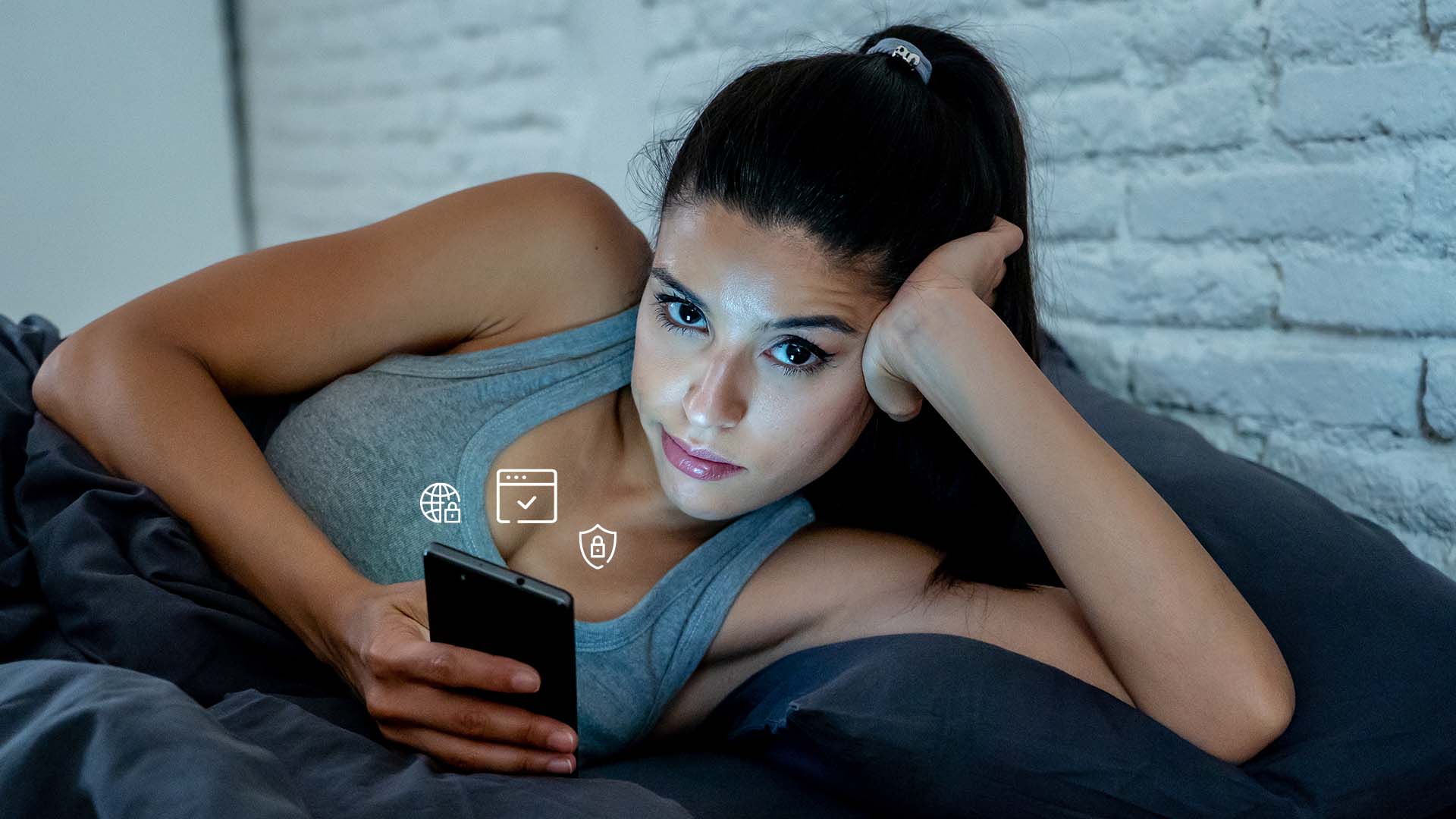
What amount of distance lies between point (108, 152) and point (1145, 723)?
2.60 m

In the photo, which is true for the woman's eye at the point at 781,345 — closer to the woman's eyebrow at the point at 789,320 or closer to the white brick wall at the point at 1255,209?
the woman's eyebrow at the point at 789,320

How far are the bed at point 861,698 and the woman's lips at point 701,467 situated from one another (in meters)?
0.15

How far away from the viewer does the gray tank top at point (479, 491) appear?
36.0 inches

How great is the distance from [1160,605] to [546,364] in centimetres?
53

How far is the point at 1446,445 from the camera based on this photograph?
3.48 feet

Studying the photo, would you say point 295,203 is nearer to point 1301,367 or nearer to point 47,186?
point 47,186

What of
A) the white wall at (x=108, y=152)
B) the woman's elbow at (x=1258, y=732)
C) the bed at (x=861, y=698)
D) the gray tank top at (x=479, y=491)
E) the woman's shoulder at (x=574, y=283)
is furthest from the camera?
the white wall at (x=108, y=152)

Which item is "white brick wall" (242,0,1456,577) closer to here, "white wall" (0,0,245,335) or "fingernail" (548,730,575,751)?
"fingernail" (548,730,575,751)

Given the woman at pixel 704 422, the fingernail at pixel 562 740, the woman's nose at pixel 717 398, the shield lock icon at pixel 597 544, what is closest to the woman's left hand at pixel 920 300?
the woman at pixel 704 422

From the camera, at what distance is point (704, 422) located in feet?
2.75

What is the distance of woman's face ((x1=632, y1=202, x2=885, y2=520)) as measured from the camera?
2.73 feet

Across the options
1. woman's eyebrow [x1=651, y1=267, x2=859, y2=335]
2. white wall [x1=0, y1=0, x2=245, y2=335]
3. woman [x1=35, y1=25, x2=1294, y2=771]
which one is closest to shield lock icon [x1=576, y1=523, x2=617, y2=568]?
woman [x1=35, y1=25, x2=1294, y2=771]

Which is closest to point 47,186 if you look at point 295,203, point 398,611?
point 295,203

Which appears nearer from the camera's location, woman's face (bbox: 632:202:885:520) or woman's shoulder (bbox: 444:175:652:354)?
woman's face (bbox: 632:202:885:520)
